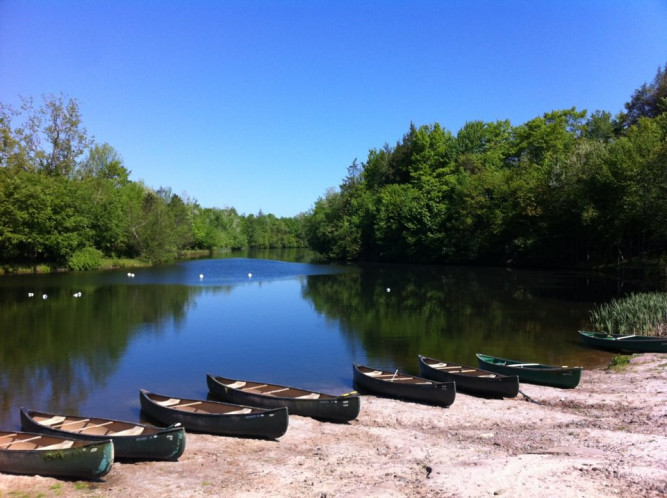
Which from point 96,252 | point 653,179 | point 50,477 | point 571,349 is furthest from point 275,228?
point 50,477

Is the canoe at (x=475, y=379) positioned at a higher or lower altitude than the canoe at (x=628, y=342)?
lower

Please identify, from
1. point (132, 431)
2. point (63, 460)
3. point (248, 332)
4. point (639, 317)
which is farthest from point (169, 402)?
point (639, 317)

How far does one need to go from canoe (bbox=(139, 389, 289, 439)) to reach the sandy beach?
0.26 m

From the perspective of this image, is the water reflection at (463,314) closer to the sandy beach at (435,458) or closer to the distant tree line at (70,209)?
the sandy beach at (435,458)

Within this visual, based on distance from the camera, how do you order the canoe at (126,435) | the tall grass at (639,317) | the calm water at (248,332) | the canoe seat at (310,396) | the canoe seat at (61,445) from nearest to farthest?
1. the canoe seat at (61,445)
2. the canoe at (126,435)
3. the canoe seat at (310,396)
4. the calm water at (248,332)
5. the tall grass at (639,317)

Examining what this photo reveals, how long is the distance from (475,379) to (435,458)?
606 centimetres

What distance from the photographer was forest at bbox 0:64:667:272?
171ft

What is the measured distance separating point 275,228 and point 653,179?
5803 inches

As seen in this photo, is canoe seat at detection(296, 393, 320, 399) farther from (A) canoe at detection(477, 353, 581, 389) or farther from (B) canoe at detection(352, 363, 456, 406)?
(A) canoe at detection(477, 353, 581, 389)

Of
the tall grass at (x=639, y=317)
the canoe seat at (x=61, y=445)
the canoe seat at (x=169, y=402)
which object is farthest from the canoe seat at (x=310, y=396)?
the tall grass at (x=639, y=317)

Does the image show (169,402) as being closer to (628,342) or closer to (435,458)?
(435,458)

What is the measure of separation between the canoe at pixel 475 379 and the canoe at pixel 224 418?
275 inches

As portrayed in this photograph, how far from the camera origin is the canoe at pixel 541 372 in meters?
16.9

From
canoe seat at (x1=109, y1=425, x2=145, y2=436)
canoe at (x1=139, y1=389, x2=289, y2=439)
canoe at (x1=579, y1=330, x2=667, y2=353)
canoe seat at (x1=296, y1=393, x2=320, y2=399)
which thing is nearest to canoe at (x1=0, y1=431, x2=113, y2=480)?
canoe seat at (x1=109, y1=425, x2=145, y2=436)
